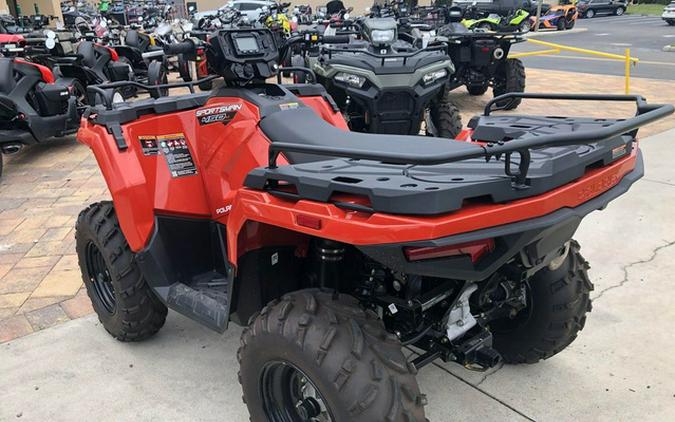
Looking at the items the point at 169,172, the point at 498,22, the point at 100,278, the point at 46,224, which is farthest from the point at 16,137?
the point at 498,22

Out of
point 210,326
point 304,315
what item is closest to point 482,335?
point 304,315

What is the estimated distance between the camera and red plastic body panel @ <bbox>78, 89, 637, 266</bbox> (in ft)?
5.21

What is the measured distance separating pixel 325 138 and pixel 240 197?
1.56 feet

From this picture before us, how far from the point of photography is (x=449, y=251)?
5.53 feet

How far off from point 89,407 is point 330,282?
1.37m

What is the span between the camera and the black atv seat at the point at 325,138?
2059mm

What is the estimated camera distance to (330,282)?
2.25 meters

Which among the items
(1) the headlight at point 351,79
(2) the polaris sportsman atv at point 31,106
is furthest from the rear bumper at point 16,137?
(1) the headlight at point 351,79

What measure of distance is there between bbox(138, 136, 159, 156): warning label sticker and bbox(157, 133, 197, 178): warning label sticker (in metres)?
0.02

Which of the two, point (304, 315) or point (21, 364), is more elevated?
point (304, 315)

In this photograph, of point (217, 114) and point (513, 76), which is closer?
point (217, 114)

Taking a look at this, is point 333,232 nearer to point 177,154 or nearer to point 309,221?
point 309,221

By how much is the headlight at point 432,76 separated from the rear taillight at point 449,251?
474 cm

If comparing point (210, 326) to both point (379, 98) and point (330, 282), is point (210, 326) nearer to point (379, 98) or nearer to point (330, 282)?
point (330, 282)
